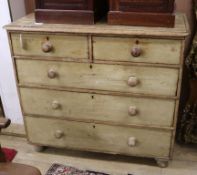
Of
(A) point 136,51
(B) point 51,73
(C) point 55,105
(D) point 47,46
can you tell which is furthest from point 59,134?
(A) point 136,51

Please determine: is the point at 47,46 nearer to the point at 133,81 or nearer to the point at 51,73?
the point at 51,73

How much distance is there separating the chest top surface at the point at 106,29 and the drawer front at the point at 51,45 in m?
0.04

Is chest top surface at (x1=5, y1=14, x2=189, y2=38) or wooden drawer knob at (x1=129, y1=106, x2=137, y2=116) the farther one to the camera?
wooden drawer knob at (x1=129, y1=106, x2=137, y2=116)

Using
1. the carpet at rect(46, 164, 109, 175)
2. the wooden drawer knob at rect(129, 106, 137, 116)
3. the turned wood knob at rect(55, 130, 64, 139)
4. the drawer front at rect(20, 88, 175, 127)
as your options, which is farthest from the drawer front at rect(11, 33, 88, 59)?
the carpet at rect(46, 164, 109, 175)

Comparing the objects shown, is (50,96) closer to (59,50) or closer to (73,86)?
(73,86)

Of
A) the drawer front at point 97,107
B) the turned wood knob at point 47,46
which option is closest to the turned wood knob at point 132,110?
the drawer front at point 97,107

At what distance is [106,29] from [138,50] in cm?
20

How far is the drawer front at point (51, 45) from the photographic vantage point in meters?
1.51

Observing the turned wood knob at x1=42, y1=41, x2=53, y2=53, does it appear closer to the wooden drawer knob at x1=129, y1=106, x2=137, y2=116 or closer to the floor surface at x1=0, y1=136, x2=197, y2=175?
the wooden drawer knob at x1=129, y1=106, x2=137, y2=116

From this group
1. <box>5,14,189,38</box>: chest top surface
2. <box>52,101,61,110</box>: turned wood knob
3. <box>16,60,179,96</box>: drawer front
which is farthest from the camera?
<box>52,101,61,110</box>: turned wood knob

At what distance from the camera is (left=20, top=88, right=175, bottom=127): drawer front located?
1.61 m

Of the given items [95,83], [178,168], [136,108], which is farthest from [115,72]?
[178,168]

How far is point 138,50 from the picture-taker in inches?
56.3

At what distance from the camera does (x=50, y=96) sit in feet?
5.63
